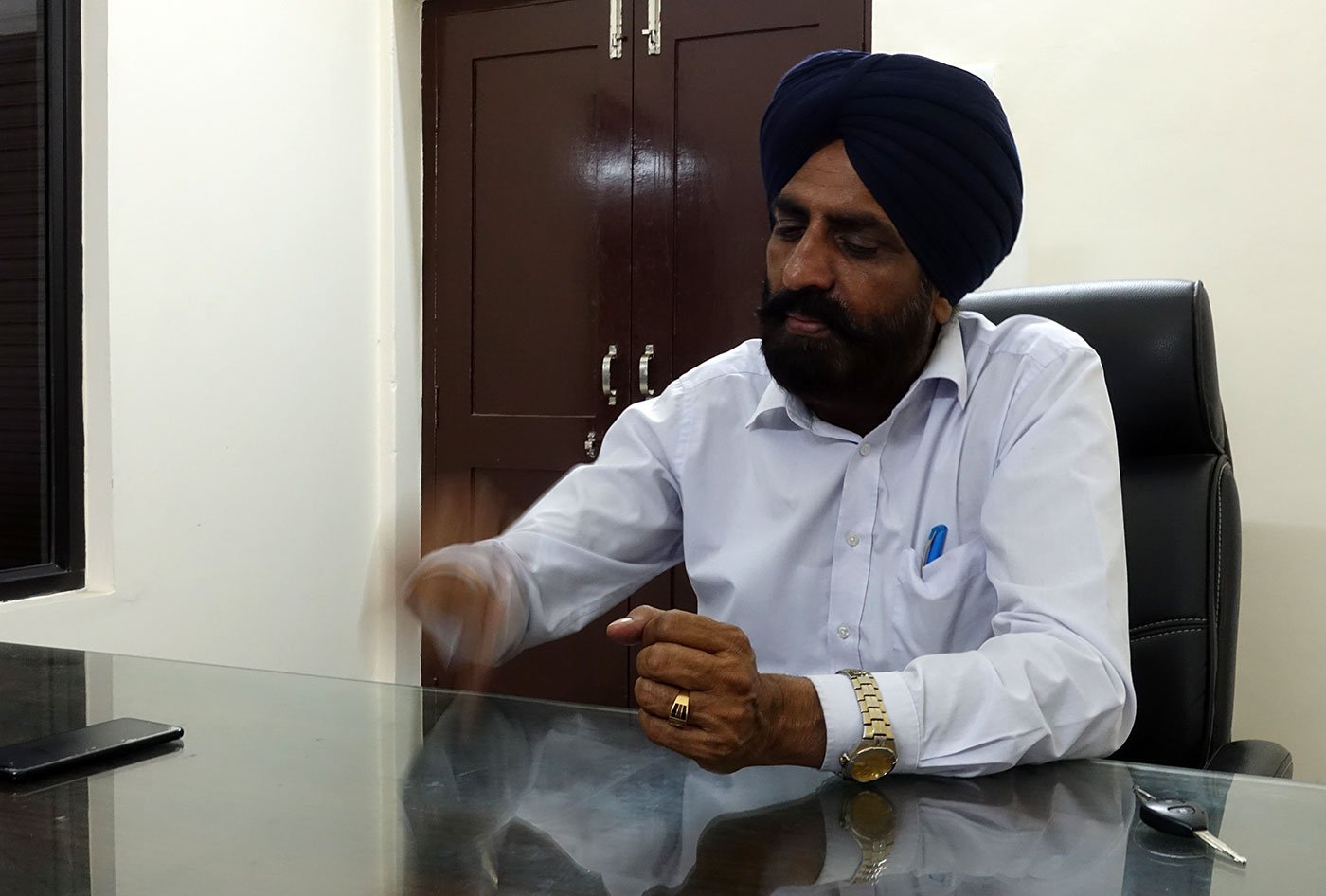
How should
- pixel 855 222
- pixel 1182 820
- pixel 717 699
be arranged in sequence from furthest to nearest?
pixel 855 222 → pixel 717 699 → pixel 1182 820

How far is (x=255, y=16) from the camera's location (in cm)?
303

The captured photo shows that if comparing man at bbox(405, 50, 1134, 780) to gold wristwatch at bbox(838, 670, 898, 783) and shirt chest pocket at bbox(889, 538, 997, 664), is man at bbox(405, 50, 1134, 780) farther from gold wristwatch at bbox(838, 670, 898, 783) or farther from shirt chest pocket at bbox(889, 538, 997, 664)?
gold wristwatch at bbox(838, 670, 898, 783)

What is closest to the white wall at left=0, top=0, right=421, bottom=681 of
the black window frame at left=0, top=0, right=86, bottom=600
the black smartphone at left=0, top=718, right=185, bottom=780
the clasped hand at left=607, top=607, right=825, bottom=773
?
the black window frame at left=0, top=0, right=86, bottom=600

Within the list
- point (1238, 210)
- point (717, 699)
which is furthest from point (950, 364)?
point (1238, 210)

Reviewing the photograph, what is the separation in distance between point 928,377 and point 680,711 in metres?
0.66

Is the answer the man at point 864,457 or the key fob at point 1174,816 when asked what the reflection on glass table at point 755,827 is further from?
the man at point 864,457

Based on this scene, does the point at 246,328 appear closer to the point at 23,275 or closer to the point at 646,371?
the point at 23,275

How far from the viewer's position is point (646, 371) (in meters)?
3.21

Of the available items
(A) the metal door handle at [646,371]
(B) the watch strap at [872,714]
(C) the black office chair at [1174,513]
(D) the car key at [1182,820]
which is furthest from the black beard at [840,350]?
(A) the metal door handle at [646,371]

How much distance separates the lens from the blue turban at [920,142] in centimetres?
140

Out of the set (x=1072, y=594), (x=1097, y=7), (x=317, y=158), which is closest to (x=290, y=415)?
(x=317, y=158)

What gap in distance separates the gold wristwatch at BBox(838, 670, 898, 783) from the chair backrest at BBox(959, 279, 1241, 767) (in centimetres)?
69

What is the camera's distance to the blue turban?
1.40m

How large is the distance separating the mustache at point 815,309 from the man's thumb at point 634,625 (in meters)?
0.59
